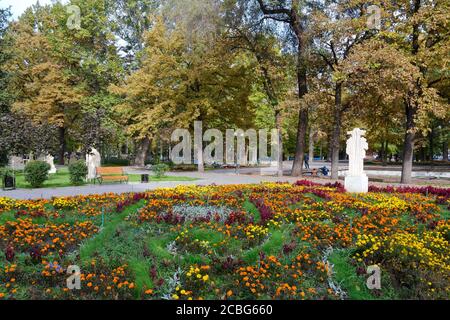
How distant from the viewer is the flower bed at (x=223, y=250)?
466 centimetres

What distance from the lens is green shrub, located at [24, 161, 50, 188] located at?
15.7m

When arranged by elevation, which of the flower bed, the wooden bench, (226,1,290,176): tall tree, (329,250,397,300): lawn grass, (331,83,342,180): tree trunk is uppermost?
(226,1,290,176): tall tree

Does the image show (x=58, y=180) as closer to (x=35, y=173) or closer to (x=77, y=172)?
(x=77, y=172)

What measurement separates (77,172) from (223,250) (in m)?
13.4

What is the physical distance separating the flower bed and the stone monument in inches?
171

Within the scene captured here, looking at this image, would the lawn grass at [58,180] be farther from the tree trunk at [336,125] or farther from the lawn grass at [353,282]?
the lawn grass at [353,282]

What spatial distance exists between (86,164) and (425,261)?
1723 centimetres

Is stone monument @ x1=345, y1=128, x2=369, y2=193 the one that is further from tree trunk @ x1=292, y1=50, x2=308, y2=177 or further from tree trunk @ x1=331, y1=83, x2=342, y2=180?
tree trunk @ x1=292, y1=50, x2=308, y2=177

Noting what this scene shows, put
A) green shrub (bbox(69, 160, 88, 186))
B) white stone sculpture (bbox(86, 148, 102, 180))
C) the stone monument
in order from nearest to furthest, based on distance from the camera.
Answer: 1. the stone monument
2. green shrub (bbox(69, 160, 88, 186))
3. white stone sculpture (bbox(86, 148, 102, 180))

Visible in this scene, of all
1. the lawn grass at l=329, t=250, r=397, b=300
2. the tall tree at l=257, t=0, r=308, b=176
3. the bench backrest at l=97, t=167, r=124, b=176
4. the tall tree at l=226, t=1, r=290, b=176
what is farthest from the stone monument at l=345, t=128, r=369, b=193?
the bench backrest at l=97, t=167, r=124, b=176

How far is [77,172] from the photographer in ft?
56.4

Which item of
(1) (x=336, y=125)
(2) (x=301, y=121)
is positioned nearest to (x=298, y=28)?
(2) (x=301, y=121)

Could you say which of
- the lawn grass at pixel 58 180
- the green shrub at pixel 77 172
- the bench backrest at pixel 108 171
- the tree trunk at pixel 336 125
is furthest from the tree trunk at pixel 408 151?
the green shrub at pixel 77 172

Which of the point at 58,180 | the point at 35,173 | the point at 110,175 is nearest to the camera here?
the point at 35,173
